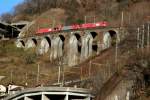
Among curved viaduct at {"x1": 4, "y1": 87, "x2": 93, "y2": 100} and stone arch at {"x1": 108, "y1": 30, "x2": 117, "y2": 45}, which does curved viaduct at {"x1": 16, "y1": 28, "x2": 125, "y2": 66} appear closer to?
stone arch at {"x1": 108, "y1": 30, "x2": 117, "y2": 45}

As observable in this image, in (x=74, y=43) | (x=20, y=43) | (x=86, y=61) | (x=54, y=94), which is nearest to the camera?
(x=54, y=94)

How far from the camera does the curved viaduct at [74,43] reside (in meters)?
90.8

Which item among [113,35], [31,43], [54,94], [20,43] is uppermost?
[113,35]

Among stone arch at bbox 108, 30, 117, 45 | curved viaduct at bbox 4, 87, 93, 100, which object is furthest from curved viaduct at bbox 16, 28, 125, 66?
curved viaduct at bbox 4, 87, 93, 100

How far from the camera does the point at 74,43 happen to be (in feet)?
320

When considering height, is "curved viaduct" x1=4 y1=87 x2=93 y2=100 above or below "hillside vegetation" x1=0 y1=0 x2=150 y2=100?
below

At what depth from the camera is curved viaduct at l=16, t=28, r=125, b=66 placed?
90.8 meters

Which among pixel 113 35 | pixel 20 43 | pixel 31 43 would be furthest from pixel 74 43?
pixel 20 43

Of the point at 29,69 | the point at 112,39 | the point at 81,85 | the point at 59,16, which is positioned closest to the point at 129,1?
the point at 59,16

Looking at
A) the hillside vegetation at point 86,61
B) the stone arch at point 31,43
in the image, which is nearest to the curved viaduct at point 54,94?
the hillside vegetation at point 86,61

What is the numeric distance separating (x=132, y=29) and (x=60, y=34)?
19806 millimetres

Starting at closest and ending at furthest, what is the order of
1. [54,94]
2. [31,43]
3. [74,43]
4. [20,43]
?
[54,94] → [74,43] → [31,43] → [20,43]

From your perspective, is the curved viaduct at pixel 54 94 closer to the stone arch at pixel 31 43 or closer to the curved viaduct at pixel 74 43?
the curved viaduct at pixel 74 43

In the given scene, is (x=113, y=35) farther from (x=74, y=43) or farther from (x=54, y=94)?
(x=54, y=94)
